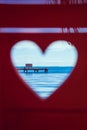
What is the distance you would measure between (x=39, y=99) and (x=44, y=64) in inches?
11.9

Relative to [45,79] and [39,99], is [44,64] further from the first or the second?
[39,99]

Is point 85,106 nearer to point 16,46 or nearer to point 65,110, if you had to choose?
point 65,110

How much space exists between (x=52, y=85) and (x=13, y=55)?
16.4 inches

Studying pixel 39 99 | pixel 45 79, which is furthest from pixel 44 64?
pixel 39 99

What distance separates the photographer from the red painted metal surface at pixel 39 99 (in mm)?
2688

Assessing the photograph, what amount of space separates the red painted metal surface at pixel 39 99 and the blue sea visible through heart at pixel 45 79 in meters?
0.05

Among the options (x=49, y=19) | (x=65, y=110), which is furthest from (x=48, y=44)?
(x=65, y=110)

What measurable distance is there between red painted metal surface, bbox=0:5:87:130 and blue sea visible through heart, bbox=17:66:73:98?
45 millimetres

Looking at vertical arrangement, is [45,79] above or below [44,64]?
below

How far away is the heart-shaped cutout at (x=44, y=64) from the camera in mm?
2678

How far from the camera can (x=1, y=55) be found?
107 inches

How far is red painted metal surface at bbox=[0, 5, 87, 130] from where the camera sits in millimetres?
2688

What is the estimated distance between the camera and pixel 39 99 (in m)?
2.71

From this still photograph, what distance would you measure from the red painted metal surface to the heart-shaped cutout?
4cm
